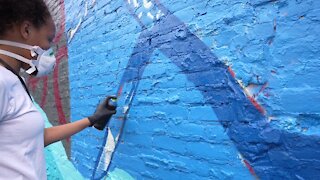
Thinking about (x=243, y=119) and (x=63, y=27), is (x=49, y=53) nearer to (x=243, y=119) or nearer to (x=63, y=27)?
(x=243, y=119)

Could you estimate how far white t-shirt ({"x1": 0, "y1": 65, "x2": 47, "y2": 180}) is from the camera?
1458 millimetres

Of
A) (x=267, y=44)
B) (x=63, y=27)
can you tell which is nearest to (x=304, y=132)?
(x=267, y=44)

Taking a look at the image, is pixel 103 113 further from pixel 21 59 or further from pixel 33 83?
pixel 33 83

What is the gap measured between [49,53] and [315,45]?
4.43ft

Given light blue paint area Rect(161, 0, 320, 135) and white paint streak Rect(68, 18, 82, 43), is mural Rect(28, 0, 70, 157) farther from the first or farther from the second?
light blue paint area Rect(161, 0, 320, 135)

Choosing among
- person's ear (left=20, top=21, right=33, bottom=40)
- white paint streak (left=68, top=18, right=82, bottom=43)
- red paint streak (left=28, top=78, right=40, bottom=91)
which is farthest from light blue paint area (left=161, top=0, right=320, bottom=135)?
red paint streak (left=28, top=78, right=40, bottom=91)

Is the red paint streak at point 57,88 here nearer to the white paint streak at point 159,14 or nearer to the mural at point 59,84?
the mural at point 59,84

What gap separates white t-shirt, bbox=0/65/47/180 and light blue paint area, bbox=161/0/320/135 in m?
1.00

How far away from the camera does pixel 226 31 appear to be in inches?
74.0

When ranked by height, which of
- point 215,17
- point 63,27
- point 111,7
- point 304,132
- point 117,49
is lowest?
point 304,132

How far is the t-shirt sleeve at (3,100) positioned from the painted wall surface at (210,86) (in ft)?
3.37

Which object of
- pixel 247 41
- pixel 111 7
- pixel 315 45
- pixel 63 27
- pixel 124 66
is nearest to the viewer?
pixel 315 45

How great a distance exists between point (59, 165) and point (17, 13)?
2839 mm

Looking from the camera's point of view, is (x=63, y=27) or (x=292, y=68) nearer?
(x=292, y=68)
